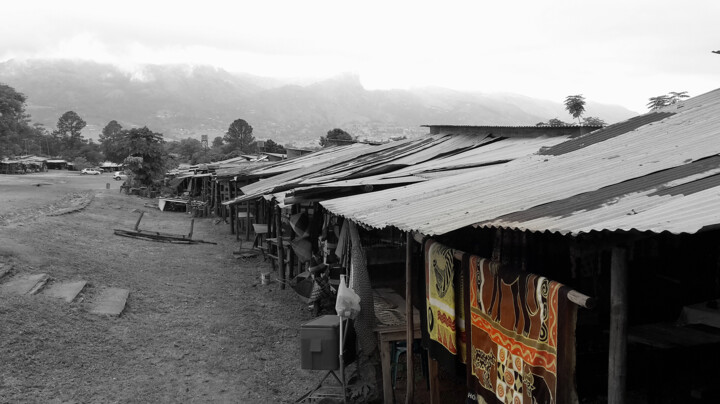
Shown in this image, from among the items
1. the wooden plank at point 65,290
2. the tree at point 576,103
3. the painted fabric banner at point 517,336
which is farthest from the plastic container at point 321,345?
the tree at point 576,103

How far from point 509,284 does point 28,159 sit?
2950 inches

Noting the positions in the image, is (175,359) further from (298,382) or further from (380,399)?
(380,399)

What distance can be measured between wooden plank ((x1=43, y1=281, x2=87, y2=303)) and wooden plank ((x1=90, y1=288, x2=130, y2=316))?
431 mm

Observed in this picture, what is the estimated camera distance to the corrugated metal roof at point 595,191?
321 cm

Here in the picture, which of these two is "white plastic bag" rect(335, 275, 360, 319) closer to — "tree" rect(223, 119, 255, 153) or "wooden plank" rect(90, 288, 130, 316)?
"wooden plank" rect(90, 288, 130, 316)

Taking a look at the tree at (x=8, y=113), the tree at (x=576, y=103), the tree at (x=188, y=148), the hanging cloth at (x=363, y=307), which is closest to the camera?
the hanging cloth at (x=363, y=307)

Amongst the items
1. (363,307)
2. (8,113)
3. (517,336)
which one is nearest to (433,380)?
(363,307)

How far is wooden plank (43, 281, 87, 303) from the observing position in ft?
35.3

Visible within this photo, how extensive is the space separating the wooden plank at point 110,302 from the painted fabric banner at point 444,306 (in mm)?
7410

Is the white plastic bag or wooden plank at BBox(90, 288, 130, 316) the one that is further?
wooden plank at BBox(90, 288, 130, 316)

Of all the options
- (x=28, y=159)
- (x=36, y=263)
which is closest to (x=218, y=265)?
(x=36, y=263)

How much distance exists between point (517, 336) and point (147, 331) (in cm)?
793

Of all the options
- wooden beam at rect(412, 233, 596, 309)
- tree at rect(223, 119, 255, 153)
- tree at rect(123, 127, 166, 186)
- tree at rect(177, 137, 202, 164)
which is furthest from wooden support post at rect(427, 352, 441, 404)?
tree at rect(177, 137, 202, 164)

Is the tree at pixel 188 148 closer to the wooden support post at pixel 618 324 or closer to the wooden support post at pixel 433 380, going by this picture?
the wooden support post at pixel 433 380
